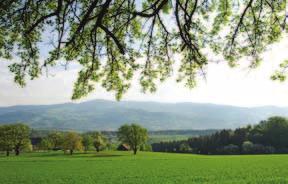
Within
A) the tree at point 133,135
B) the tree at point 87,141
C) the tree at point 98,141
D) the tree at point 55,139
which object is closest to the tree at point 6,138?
the tree at point 55,139

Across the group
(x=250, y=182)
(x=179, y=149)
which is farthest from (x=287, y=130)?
(x=250, y=182)

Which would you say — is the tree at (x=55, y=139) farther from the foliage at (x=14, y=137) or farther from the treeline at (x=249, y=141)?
the treeline at (x=249, y=141)

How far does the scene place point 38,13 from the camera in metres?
11.7

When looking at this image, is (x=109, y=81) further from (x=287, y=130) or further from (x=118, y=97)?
(x=287, y=130)

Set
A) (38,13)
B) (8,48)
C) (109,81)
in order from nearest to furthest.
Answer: (38,13) → (8,48) → (109,81)

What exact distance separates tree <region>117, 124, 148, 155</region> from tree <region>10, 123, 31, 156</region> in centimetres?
2586

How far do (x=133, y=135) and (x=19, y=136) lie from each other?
31461 mm

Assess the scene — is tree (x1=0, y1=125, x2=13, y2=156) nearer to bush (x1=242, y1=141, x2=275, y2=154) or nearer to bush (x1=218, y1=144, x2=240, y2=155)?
bush (x1=218, y1=144, x2=240, y2=155)

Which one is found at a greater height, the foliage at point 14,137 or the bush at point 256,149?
the foliage at point 14,137

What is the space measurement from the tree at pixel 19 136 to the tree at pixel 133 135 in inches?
1018

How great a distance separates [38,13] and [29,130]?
103 meters

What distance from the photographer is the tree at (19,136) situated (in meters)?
106

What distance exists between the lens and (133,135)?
10731cm

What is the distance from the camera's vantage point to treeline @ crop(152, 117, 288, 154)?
357ft
